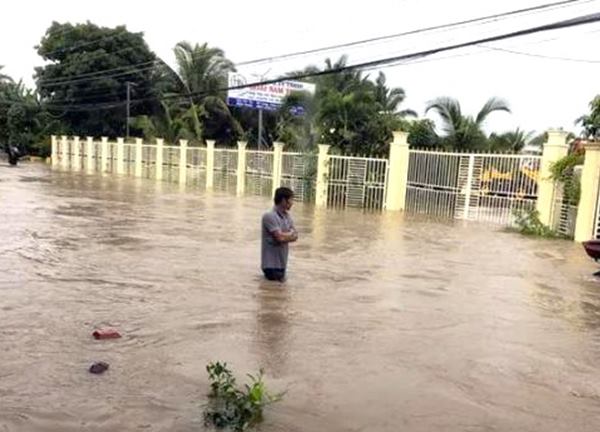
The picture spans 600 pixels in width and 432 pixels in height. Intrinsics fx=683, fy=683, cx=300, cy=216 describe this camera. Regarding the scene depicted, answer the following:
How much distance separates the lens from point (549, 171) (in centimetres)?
1691

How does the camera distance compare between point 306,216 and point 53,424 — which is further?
point 306,216

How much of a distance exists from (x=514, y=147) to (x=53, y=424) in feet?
86.6

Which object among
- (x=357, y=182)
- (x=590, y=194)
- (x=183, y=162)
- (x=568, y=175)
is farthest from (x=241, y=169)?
(x=590, y=194)

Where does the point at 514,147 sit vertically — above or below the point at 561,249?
above

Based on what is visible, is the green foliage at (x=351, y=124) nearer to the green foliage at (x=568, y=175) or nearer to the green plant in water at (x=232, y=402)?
the green foliage at (x=568, y=175)

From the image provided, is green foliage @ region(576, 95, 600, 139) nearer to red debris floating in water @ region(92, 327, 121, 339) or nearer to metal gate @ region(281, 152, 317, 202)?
metal gate @ region(281, 152, 317, 202)

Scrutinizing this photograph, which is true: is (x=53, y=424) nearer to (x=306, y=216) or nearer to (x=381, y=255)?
(x=381, y=255)

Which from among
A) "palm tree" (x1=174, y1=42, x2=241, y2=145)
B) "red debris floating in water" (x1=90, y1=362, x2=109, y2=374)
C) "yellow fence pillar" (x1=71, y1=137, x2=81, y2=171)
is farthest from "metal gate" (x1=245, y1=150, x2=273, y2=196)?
"yellow fence pillar" (x1=71, y1=137, x2=81, y2=171)

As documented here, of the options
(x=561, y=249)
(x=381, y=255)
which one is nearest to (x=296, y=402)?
(x=381, y=255)

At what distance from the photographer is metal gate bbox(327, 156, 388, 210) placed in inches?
876

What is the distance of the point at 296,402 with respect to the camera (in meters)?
4.64

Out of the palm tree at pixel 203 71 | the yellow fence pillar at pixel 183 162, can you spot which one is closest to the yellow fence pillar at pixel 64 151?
the palm tree at pixel 203 71

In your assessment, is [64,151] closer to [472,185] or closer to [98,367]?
[472,185]

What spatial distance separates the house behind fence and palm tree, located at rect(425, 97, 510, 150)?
4.77 meters
